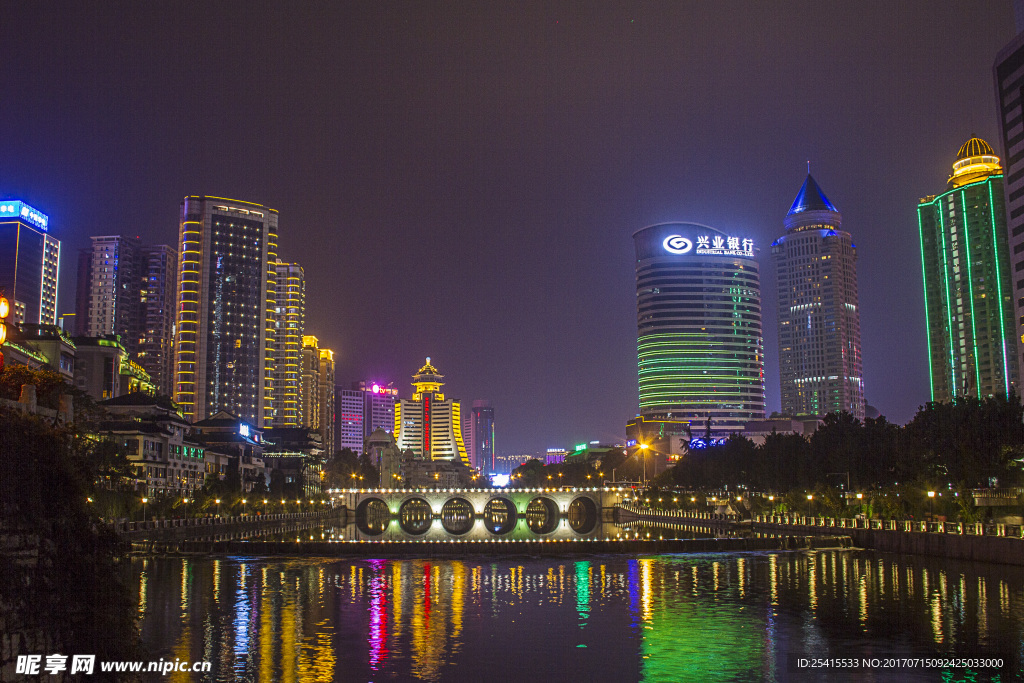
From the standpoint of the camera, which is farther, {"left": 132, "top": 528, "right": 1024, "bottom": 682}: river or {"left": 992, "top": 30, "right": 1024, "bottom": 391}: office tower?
{"left": 992, "top": 30, "right": 1024, "bottom": 391}: office tower

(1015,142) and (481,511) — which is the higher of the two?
(1015,142)

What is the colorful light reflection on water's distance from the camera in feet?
142

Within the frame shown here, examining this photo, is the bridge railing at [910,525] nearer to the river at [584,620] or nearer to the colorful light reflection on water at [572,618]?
the river at [584,620]

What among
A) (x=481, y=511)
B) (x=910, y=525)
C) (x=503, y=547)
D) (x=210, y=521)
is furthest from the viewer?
(x=481, y=511)

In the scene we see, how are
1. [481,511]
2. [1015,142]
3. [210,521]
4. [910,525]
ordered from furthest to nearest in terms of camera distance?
[481,511]
[1015,142]
[210,521]
[910,525]

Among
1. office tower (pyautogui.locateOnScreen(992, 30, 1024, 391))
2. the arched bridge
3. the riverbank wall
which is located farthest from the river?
office tower (pyautogui.locateOnScreen(992, 30, 1024, 391))

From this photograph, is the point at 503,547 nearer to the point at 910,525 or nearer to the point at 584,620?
the point at 910,525

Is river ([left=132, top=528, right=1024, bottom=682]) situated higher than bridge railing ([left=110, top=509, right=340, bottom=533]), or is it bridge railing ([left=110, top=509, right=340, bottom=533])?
bridge railing ([left=110, top=509, right=340, bottom=533])

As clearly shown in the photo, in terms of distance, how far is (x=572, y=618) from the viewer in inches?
2247

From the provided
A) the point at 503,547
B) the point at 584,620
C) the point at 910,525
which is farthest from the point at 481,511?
the point at 584,620

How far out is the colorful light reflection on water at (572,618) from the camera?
43.2m

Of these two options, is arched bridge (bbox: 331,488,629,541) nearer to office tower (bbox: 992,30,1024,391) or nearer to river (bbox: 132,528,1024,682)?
river (bbox: 132,528,1024,682)

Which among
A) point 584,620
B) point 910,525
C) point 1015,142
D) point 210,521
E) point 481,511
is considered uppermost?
point 1015,142

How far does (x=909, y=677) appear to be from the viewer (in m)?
39.6
